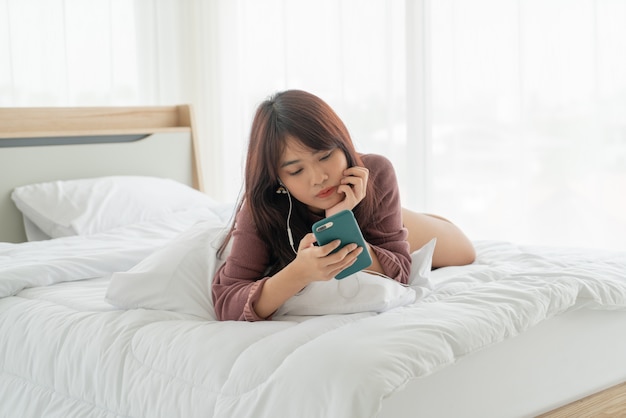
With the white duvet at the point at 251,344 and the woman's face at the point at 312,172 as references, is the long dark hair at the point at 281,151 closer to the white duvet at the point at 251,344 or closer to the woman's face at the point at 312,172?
the woman's face at the point at 312,172

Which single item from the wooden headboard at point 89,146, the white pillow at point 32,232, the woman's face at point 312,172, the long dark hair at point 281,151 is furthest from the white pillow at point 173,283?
the wooden headboard at point 89,146

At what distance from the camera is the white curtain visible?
10.6 feet

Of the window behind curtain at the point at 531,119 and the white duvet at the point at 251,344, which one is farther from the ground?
the window behind curtain at the point at 531,119

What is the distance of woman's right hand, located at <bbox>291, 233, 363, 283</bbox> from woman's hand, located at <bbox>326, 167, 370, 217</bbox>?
185 mm

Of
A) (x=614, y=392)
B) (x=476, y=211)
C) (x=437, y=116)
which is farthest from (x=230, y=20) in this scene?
(x=614, y=392)

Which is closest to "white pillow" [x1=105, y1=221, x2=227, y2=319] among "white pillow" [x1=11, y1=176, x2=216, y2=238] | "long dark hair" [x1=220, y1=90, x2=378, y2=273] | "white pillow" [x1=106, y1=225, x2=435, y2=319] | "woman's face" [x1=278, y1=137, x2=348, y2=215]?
"white pillow" [x1=106, y1=225, x2=435, y2=319]

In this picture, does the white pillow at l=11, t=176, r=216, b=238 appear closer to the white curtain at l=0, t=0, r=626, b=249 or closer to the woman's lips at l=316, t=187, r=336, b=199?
the white curtain at l=0, t=0, r=626, b=249

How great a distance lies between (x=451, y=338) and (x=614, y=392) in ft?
Answer: 2.00

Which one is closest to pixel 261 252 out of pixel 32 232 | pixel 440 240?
pixel 440 240

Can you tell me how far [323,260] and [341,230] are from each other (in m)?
0.07

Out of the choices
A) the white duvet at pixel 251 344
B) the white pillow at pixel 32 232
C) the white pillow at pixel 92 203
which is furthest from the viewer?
the white pillow at pixel 32 232

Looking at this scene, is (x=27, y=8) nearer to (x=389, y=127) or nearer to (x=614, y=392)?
(x=389, y=127)

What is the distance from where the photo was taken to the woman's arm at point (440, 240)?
2.27 meters

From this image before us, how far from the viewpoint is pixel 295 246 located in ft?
6.00
